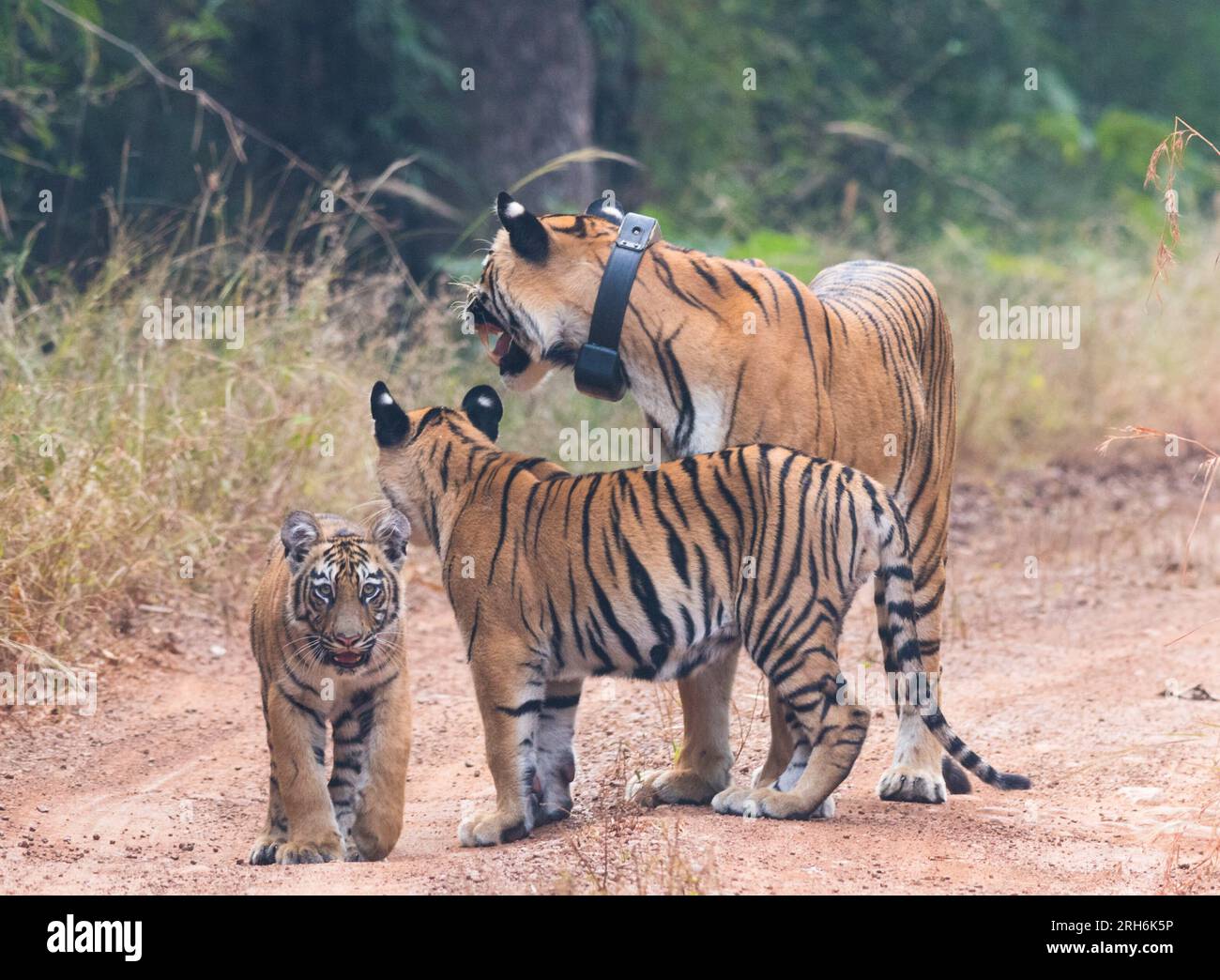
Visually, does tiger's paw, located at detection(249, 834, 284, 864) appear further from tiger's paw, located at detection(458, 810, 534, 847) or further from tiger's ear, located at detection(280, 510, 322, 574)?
tiger's ear, located at detection(280, 510, 322, 574)

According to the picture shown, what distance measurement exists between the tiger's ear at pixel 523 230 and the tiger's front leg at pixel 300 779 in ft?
4.85

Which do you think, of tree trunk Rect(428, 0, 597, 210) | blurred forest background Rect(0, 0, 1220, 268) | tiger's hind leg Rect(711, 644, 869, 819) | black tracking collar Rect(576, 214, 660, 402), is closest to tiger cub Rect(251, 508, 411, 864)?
black tracking collar Rect(576, 214, 660, 402)

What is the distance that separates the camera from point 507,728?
475 cm

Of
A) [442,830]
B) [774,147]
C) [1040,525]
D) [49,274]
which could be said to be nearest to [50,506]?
[49,274]

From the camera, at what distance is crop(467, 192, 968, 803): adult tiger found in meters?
4.86

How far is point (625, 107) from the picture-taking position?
13.9 meters

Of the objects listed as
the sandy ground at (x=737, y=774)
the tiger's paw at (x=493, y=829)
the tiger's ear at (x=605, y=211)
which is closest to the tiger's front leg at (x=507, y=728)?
the tiger's paw at (x=493, y=829)

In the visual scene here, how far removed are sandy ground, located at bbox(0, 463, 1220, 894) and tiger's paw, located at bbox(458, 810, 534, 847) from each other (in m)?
0.09

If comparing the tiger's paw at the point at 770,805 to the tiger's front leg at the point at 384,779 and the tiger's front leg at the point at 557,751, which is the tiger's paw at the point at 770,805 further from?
the tiger's front leg at the point at 384,779

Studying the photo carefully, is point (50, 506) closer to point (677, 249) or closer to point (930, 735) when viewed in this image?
point (677, 249)

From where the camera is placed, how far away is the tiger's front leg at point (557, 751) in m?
5.02

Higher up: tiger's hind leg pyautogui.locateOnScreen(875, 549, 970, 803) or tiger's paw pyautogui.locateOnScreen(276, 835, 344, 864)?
tiger's hind leg pyautogui.locateOnScreen(875, 549, 970, 803)

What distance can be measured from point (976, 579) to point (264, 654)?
458cm

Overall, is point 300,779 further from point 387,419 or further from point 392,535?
point 387,419
